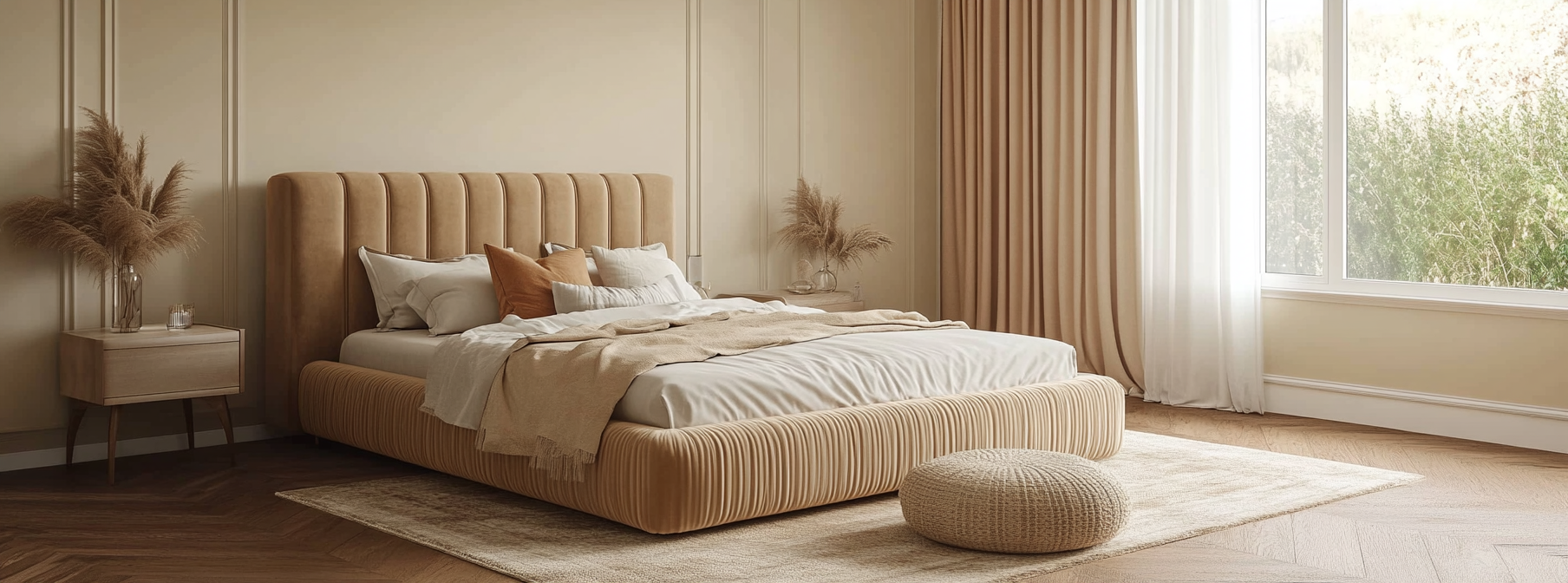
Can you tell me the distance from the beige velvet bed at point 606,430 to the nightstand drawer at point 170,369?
1.23ft

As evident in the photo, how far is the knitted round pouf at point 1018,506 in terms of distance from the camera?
3100 millimetres

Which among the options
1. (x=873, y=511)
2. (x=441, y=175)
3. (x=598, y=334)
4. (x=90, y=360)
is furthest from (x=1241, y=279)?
(x=90, y=360)

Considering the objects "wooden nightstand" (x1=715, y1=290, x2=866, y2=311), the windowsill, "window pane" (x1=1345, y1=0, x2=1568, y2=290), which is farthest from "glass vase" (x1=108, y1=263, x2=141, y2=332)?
"window pane" (x1=1345, y1=0, x2=1568, y2=290)

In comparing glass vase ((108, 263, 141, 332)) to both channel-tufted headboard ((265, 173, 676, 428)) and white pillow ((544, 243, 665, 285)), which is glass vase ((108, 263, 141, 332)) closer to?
channel-tufted headboard ((265, 173, 676, 428))

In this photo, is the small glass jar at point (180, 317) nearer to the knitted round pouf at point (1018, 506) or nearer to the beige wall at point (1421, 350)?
the knitted round pouf at point (1018, 506)

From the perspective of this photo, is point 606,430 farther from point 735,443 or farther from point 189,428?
point 189,428

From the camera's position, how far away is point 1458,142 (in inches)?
199

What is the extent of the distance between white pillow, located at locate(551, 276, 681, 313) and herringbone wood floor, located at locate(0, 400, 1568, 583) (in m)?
0.82

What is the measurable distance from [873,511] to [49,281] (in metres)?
2.98

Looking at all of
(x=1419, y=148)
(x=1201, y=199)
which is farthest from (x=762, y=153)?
(x=1419, y=148)

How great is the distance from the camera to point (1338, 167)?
17.7ft

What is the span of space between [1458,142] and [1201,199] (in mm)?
1086

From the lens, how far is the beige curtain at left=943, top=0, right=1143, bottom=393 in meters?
6.01

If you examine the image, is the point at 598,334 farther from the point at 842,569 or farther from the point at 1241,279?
the point at 1241,279
